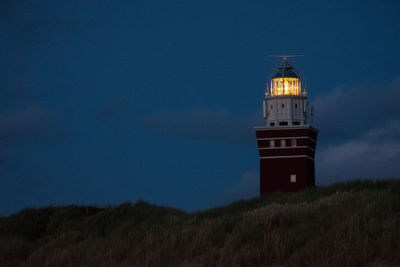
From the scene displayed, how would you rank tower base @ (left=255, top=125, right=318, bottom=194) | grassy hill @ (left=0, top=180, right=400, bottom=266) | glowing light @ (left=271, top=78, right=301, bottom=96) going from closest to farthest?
grassy hill @ (left=0, top=180, right=400, bottom=266), tower base @ (left=255, top=125, right=318, bottom=194), glowing light @ (left=271, top=78, right=301, bottom=96)

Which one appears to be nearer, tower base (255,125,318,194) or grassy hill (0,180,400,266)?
grassy hill (0,180,400,266)

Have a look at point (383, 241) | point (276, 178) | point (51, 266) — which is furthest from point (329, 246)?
point (276, 178)

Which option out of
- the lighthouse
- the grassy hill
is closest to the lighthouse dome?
the lighthouse

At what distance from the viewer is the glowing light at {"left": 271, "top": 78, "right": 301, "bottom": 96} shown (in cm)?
4412

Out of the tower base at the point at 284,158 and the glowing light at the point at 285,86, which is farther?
the glowing light at the point at 285,86

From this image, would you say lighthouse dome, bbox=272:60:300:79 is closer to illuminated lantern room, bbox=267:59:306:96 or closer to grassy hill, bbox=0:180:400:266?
illuminated lantern room, bbox=267:59:306:96

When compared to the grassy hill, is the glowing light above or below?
above

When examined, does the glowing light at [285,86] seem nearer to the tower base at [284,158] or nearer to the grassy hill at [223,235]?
the tower base at [284,158]

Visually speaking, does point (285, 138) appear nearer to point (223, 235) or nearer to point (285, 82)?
point (285, 82)

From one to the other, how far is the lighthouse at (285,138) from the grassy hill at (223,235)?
17.4 metres

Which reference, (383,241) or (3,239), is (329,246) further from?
(3,239)

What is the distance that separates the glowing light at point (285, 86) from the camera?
44.1m

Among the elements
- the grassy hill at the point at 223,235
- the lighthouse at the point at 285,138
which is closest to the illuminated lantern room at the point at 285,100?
the lighthouse at the point at 285,138

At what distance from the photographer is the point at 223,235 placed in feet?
60.8
